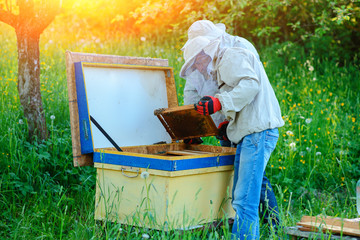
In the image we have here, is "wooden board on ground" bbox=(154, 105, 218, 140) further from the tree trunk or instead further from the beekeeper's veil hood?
the tree trunk

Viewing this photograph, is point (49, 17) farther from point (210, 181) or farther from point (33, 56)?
point (210, 181)

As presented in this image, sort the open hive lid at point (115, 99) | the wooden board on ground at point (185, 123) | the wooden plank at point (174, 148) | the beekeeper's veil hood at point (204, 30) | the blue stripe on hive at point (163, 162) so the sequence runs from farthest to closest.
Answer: the wooden plank at point (174, 148), the wooden board on ground at point (185, 123), the open hive lid at point (115, 99), the beekeeper's veil hood at point (204, 30), the blue stripe on hive at point (163, 162)

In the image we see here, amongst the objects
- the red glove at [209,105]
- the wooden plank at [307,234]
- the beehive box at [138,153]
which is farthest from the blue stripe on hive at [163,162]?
the wooden plank at [307,234]

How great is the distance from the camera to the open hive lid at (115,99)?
10.8ft

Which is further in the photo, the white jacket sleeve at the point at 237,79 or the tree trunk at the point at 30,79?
the tree trunk at the point at 30,79

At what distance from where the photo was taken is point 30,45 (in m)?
4.35

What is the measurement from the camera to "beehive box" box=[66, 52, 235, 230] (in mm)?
2916

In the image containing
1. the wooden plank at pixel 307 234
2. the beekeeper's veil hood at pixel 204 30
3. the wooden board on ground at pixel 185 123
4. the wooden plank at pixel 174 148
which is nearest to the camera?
the wooden plank at pixel 307 234

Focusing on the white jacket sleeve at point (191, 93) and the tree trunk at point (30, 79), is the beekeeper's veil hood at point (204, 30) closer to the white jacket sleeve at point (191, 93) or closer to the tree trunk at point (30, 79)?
the white jacket sleeve at point (191, 93)

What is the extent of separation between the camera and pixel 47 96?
5.21 meters

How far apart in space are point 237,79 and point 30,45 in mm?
2293

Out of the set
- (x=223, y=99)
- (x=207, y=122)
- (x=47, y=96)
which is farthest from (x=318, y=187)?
(x=47, y=96)

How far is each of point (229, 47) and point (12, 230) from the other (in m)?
2.14

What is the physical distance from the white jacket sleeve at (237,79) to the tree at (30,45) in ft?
6.86
